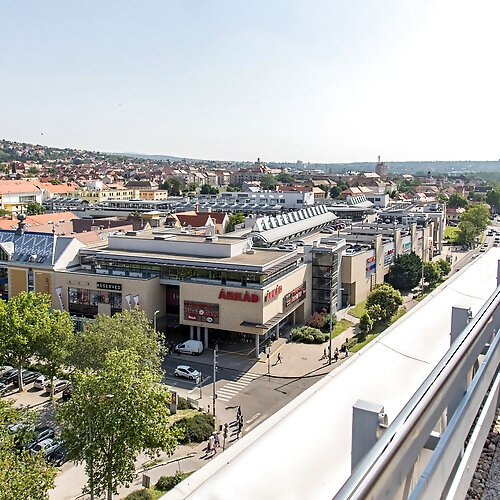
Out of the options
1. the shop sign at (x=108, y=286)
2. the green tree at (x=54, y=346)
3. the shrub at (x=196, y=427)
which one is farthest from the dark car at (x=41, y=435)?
the shop sign at (x=108, y=286)

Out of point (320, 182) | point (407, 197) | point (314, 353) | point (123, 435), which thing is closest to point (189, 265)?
point (314, 353)

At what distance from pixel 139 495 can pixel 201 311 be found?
1191 cm

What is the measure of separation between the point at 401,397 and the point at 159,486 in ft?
36.8

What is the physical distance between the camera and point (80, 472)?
1471 centimetres

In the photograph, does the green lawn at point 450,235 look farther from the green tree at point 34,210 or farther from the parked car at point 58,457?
the parked car at point 58,457

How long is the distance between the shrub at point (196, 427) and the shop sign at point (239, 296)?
6.78 metres

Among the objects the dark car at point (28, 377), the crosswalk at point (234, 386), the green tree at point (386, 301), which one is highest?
the green tree at point (386, 301)

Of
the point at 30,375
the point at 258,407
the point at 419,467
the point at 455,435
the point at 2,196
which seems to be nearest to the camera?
the point at 419,467

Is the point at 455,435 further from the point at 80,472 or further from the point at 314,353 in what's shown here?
the point at 314,353

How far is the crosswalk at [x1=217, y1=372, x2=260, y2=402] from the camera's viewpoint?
65.5ft

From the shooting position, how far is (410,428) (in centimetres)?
293

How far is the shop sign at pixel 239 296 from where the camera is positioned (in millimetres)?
23438

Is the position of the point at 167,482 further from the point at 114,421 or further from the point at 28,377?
the point at 28,377

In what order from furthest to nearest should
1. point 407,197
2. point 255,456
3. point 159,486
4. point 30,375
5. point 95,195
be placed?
point 407,197, point 95,195, point 30,375, point 159,486, point 255,456
